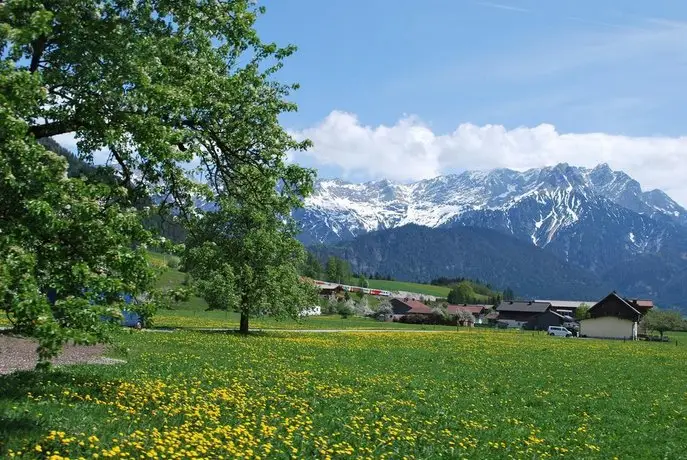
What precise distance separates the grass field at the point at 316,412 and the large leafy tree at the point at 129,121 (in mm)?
2794

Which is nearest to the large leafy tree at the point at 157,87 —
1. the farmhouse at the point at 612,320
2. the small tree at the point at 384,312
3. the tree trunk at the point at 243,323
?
the tree trunk at the point at 243,323

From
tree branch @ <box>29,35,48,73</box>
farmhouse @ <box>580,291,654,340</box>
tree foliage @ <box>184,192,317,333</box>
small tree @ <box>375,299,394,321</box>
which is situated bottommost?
small tree @ <box>375,299,394,321</box>

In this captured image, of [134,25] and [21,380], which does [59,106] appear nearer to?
[134,25]

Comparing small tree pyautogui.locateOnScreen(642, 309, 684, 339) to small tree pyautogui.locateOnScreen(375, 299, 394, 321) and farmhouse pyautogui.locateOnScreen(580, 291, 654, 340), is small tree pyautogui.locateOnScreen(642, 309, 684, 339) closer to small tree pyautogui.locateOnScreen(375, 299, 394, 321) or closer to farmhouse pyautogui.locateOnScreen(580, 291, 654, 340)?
farmhouse pyautogui.locateOnScreen(580, 291, 654, 340)

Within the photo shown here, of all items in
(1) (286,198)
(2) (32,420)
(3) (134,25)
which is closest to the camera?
(2) (32,420)

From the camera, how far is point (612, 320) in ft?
414

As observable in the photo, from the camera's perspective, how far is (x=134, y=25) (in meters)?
15.9

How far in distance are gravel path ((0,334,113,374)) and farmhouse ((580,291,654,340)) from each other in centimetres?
11596

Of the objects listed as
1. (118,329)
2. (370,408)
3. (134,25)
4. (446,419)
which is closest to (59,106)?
(134,25)

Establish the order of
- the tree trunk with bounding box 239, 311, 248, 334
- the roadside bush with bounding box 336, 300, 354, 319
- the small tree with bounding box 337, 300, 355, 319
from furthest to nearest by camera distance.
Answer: the small tree with bounding box 337, 300, 355, 319
the roadside bush with bounding box 336, 300, 354, 319
the tree trunk with bounding box 239, 311, 248, 334

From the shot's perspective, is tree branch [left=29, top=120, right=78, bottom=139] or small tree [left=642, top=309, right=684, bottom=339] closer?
tree branch [left=29, top=120, right=78, bottom=139]

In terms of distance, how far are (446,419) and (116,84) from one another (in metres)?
11.9

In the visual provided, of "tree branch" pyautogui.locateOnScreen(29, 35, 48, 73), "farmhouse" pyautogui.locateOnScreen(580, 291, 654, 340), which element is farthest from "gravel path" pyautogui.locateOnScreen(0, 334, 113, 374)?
"farmhouse" pyautogui.locateOnScreen(580, 291, 654, 340)

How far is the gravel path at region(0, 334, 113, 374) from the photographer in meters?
20.7
